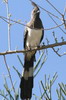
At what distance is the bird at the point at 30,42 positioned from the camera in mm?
3924

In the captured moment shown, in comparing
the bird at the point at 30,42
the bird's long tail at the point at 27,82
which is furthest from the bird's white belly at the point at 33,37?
the bird's long tail at the point at 27,82

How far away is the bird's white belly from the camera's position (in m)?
4.43

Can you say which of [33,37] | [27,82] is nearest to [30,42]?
[33,37]

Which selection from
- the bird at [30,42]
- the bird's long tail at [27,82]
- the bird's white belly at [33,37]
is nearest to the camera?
the bird's long tail at [27,82]

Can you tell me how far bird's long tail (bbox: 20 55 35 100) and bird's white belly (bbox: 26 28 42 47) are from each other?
0.83 ft

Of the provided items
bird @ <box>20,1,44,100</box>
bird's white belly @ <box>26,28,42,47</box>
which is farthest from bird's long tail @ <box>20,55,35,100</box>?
bird's white belly @ <box>26,28,42,47</box>

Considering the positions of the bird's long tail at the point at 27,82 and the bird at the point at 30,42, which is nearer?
the bird's long tail at the point at 27,82

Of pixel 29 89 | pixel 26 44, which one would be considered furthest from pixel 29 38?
pixel 29 89

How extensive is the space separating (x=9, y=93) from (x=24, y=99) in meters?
0.59

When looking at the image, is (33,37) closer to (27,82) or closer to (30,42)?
(30,42)

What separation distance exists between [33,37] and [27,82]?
2.62ft

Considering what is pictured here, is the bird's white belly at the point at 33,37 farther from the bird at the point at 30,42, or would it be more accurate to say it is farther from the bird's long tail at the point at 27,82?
the bird's long tail at the point at 27,82

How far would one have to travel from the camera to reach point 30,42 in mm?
4621

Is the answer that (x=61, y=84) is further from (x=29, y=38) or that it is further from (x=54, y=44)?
(x=29, y=38)
